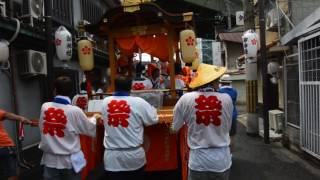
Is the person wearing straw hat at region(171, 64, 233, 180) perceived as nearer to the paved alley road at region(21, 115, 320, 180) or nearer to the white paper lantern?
the paved alley road at region(21, 115, 320, 180)

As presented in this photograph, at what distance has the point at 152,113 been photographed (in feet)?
18.1

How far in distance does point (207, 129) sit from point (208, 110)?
222mm


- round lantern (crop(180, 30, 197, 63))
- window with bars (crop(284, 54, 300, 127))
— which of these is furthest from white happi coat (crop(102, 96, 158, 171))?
window with bars (crop(284, 54, 300, 127))

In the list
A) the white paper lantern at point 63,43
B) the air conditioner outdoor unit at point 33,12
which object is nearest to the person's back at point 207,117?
the white paper lantern at point 63,43

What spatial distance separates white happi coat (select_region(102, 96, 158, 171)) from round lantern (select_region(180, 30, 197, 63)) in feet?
10.2

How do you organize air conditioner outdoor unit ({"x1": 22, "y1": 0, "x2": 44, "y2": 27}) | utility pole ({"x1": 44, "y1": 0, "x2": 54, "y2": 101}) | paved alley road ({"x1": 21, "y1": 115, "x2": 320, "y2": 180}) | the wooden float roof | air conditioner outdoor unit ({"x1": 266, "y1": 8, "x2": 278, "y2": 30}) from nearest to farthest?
the wooden float roof, paved alley road ({"x1": 21, "y1": 115, "x2": 320, "y2": 180}), utility pole ({"x1": 44, "y1": 0, "x2": 54, "y2": 101}), air conditioner outdoor unit ({"x1": 22, "y1": 0, "x2": 44, "y2": 27}), air conditioner outdoor unit ({"x1": 266, "y1": 8, "x2": 278, "y2": 30})

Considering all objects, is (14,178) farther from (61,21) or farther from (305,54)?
(61,21)

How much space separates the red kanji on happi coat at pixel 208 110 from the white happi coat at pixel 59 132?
5.20 ft

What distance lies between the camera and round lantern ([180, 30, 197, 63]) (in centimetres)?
825

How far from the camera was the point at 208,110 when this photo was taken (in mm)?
4832

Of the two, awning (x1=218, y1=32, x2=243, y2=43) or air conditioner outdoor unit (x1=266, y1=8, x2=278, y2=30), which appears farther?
A: awning (x1=218, y1=32, x2=243, y2=43)

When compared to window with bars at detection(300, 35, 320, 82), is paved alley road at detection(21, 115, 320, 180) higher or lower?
lower

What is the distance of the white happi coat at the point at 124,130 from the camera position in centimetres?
533

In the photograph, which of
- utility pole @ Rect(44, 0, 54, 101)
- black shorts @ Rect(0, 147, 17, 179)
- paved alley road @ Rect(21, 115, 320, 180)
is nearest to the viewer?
black shorts @ Rect(0, 147, 17, 179)
